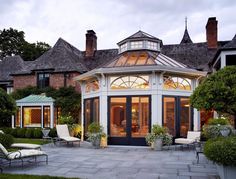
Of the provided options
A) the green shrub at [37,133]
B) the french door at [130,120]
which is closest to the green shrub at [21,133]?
the green shrub at [37,133]

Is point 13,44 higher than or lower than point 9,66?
higher

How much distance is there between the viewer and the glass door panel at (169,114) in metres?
13.8

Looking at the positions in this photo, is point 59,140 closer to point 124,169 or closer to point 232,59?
point 124,169

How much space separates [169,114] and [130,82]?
A: 2.43 meters

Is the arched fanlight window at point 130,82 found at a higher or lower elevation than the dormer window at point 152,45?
lower

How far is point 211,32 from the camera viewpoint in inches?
891

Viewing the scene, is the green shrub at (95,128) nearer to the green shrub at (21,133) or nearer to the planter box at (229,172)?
the green shrub at (21,133)

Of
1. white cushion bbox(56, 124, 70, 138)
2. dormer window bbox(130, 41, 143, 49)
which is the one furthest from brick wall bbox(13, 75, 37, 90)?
dormer window bbox(130, 41, 143, 49)

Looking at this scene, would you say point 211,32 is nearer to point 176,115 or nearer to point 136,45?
point 136,45

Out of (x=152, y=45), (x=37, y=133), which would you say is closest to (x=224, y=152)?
(x=152, y=45)

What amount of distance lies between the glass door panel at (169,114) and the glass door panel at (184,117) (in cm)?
51

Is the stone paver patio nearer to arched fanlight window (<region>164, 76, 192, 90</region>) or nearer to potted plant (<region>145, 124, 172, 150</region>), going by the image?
potted plant (<region>145, 124, 172, 150</region>)

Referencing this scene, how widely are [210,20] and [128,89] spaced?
12.5 metres

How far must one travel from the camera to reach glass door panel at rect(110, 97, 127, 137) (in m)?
13.8
